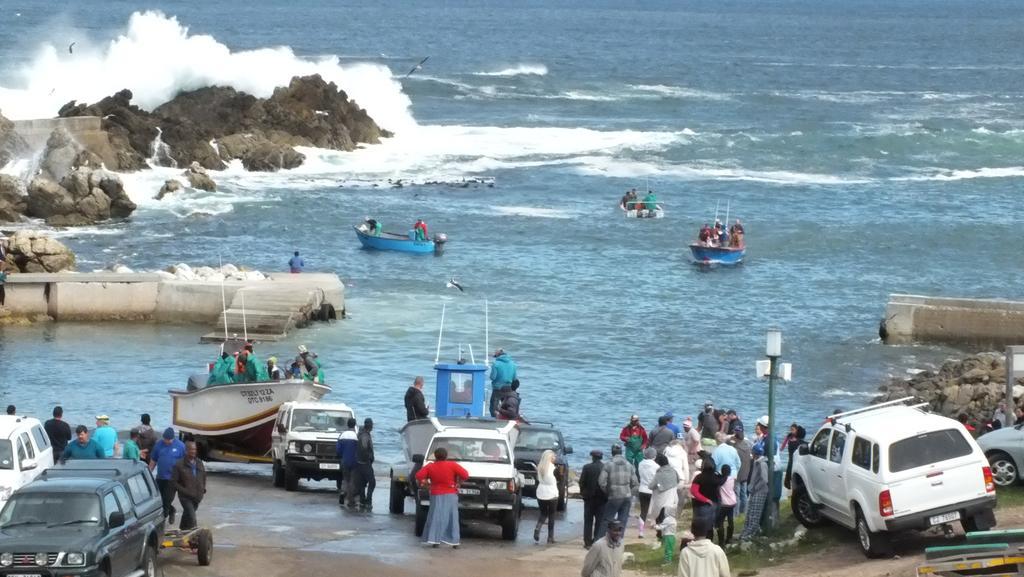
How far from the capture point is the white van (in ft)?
66.4

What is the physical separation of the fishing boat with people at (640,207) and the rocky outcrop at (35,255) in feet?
87.5

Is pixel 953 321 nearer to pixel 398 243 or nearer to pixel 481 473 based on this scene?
pixel 398 243

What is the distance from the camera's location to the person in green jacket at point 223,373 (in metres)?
29.5

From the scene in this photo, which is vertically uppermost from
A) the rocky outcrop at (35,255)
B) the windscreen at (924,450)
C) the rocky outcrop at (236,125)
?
the rocky outcrop at (236,125)

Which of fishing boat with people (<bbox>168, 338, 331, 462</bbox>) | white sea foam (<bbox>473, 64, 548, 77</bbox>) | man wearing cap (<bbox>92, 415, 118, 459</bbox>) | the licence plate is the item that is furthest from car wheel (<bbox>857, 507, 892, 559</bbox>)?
white sea foam (<bbox>473, 64, 548, 77</bbox>)

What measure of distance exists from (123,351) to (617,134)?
5760cm

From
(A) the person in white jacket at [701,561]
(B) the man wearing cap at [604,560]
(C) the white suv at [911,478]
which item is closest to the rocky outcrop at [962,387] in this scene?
(C) the white suv at [911,478]

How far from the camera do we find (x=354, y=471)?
977 inches

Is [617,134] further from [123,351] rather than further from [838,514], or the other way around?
[838,514]

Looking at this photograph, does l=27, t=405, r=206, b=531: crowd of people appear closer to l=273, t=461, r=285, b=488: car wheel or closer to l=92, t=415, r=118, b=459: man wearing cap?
l=92, t=415, r=118, b=459: man wearing cap

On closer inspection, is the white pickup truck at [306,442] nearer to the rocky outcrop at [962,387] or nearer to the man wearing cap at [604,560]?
the man wearing cap at [604,560]

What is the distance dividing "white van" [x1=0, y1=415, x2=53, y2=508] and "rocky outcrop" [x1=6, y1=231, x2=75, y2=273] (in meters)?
25.6

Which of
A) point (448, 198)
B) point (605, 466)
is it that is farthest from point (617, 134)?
point (605, 466)

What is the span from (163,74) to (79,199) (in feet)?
Answer: 111
